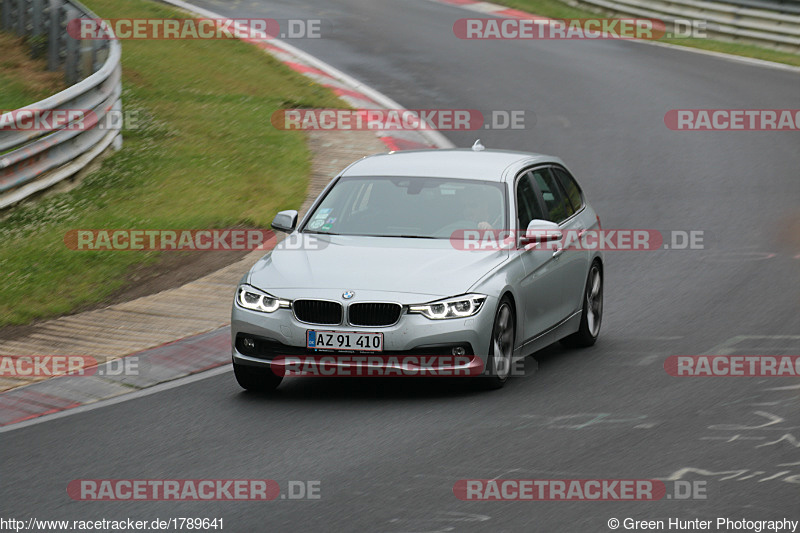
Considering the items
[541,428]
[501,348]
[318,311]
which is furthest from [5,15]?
[541,428]

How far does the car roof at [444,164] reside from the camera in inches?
420

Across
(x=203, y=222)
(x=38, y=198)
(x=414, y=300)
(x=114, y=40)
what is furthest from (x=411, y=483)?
(x=114, y=40)

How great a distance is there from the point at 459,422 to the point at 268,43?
1920cm

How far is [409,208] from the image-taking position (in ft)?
34.1

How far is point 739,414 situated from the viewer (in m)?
8.88

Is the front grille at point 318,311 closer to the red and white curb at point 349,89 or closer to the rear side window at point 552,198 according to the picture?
the rear side window at point 552,198

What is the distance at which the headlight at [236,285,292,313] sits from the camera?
30.7 feet

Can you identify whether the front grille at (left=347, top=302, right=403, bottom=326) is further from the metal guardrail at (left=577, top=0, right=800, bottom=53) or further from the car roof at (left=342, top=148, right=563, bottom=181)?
the metal guardrail at (left=577, top=0, right=800, bottom=53)

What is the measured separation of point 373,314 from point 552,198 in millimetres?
2684

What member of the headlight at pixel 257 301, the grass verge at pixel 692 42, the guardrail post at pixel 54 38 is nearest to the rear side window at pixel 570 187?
the headlight at pixel 257 301

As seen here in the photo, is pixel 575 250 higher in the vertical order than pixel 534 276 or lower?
lower

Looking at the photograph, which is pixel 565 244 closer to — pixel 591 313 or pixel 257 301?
pixel 591 313

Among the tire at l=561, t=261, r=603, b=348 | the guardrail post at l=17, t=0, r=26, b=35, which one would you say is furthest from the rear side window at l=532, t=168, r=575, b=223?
the guardrail post at l=17, t=0, r=26, b=35

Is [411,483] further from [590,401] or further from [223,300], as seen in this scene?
[223,300]
